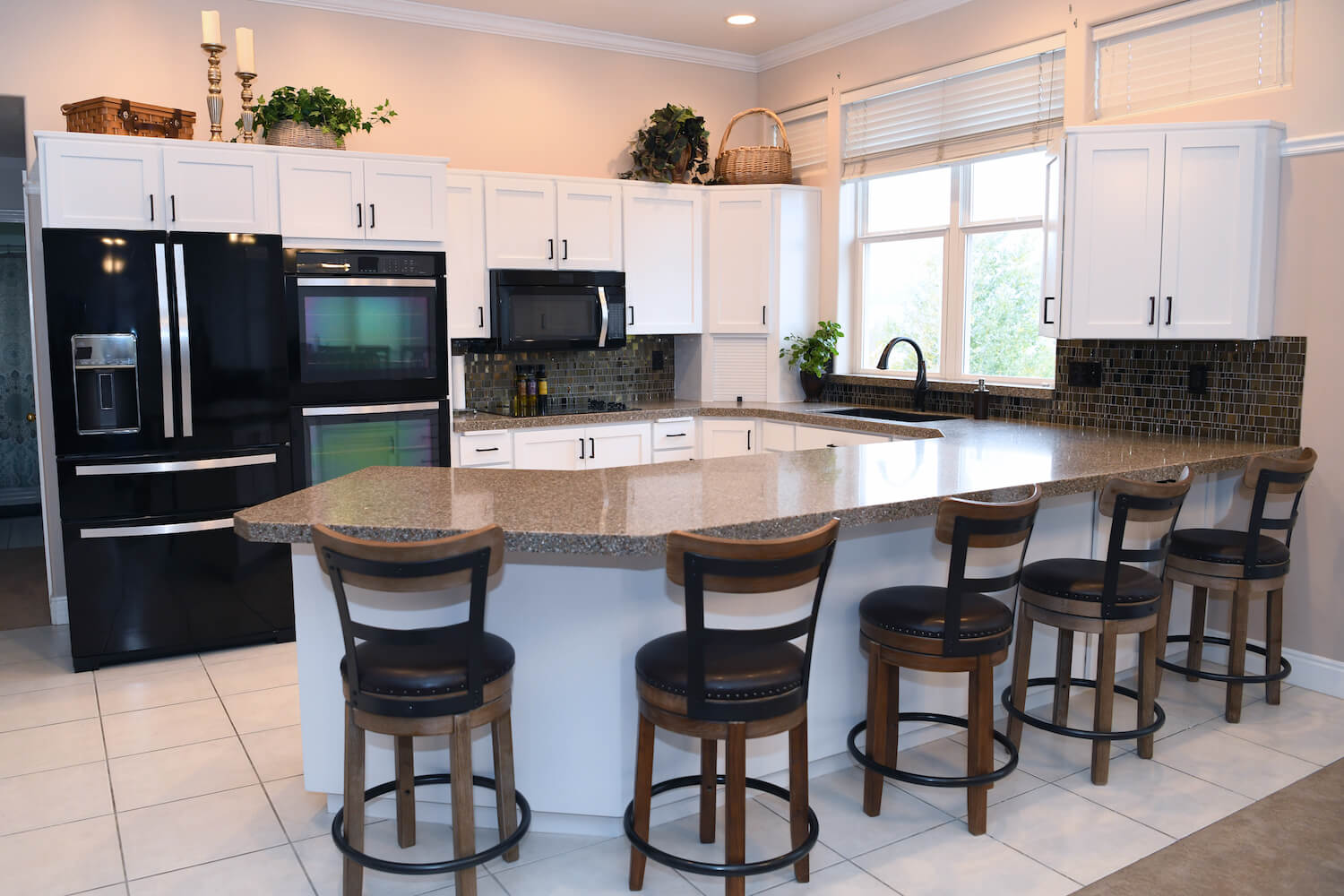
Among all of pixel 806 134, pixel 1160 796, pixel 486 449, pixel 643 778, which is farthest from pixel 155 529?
pixel 806 134

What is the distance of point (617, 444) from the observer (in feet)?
17.4

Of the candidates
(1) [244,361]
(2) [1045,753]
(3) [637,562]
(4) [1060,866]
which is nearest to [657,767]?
(3) [637,562]

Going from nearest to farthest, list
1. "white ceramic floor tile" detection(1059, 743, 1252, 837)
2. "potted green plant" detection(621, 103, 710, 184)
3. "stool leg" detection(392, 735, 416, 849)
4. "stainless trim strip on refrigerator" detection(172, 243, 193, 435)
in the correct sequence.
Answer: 1. "stool leg" detection(392, 735, 416, 849)
2. "white ceramic floor tile" detection(1059, 743, 1252, 837)
3. "stainless trim strip on refrigerator" detection(172, 243, 193, 435)
4. "potted green plant" detection(621, 103, 710, 184)

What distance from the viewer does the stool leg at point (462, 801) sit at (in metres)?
2.19

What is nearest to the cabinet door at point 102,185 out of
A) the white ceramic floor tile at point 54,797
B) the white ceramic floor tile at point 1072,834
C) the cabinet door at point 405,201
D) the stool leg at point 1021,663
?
the cabinet door at point 405,201

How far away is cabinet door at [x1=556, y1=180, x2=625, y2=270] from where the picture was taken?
528 cm

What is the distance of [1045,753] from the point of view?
321 centimetres

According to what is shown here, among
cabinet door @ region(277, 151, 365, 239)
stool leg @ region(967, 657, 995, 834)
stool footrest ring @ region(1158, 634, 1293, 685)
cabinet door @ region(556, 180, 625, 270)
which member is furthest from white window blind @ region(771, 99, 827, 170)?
stool leg @ region(967, 657, 995, 834)

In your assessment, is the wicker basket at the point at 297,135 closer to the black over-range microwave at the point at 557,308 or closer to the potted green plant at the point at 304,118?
the potted green plant at the point at 304,118

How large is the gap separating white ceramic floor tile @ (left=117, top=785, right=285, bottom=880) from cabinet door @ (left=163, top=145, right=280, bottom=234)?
2.40m

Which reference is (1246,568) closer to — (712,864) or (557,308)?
(712,864)

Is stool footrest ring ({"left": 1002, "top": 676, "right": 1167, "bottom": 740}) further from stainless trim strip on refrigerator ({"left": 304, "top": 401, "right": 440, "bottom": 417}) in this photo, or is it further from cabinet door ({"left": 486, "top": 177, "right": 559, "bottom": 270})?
cabinet door ({"left": 486, "top": 177, "right": 559, "bottom": 270})

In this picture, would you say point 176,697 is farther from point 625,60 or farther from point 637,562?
point 625,60

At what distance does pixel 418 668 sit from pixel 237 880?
88cm
